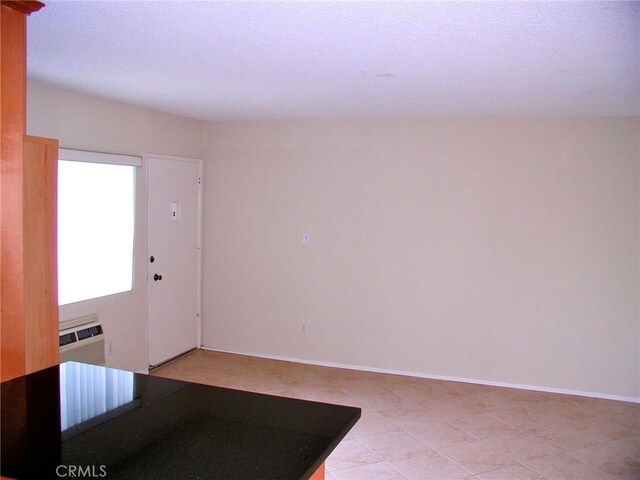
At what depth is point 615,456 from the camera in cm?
360

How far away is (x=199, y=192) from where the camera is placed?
19.1ft

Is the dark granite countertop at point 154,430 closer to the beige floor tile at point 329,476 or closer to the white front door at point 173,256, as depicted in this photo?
the beige floor tile at point 329,476

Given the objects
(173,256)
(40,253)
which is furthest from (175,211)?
(40,253)

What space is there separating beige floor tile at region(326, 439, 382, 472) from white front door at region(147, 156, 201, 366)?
232 centimetres

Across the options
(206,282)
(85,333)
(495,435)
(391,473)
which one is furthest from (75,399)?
(206,282)

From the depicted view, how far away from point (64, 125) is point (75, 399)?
2.86m

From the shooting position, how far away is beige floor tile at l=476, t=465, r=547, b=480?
327 cm

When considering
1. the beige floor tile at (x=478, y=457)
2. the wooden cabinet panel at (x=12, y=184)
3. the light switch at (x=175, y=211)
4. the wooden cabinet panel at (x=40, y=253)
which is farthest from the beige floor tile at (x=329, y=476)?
the light switch at (x=175, y=211)

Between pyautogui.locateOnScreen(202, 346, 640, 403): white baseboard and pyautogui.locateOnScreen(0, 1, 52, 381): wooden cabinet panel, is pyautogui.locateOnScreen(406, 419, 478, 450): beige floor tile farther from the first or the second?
pyautogui.locateOnScreen(0, 1, 52, 381): wooden cabinet panel

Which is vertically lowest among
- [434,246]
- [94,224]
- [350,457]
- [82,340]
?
[350,457]

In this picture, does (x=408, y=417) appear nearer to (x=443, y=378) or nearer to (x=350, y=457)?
(x=350, y=457)

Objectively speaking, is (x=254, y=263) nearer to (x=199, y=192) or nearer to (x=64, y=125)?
(x=199, y=192)

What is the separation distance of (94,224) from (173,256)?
1.12m

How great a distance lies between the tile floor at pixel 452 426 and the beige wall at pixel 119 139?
A: 539 mm
